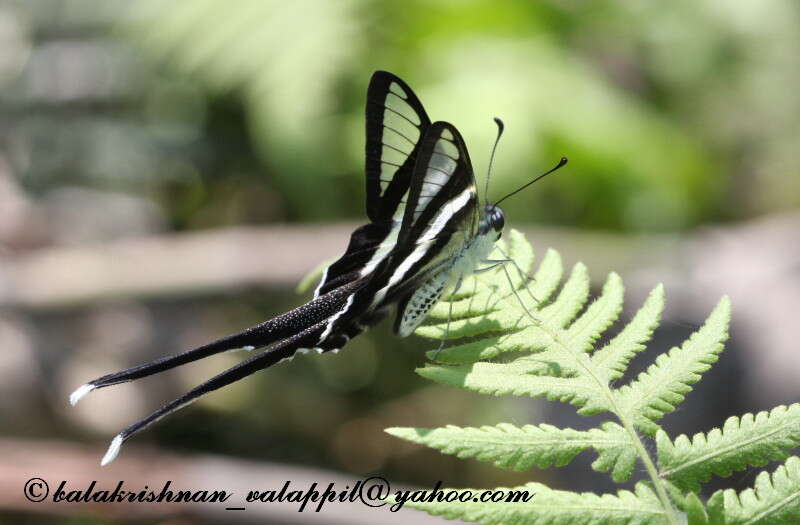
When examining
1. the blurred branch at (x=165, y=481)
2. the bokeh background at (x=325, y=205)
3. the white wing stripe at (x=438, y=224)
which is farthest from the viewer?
the bokeh background at (x=325, y=205)

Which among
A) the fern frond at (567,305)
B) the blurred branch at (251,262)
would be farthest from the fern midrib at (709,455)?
the blurred branch at (251,262)

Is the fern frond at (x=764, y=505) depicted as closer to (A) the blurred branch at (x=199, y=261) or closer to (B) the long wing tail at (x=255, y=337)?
(B) the long wing tail at (x=255, y=337)

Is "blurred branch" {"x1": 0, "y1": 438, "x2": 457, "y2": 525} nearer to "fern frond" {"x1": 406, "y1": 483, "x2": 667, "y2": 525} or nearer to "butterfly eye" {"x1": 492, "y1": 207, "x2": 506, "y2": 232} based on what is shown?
"butterfly eye" {"x1": 492, "y1": 207, "x2": 506, "y2": 232}

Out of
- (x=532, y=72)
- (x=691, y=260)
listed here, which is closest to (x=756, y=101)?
(x=691, y=260)

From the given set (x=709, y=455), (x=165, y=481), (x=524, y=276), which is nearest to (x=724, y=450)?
(x=709, y=455)

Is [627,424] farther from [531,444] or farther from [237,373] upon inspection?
[237,373]

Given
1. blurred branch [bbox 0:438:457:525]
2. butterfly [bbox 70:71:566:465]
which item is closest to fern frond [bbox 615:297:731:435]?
butterfly [bbox 70:71:566:465]

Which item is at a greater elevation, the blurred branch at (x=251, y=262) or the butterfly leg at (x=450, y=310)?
the blurred branch at (x=251, y=262)
